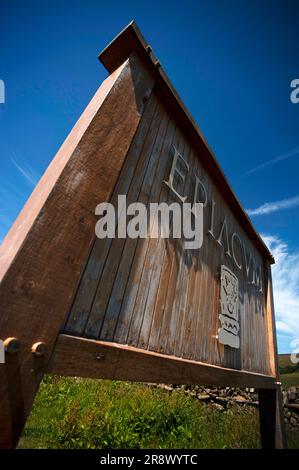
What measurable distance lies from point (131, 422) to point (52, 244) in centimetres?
789

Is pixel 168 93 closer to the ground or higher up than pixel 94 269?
higher up

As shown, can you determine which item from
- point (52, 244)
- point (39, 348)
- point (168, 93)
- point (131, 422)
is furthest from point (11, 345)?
point (131, 422)

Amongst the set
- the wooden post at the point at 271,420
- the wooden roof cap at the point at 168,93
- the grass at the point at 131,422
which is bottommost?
the grass at the point at 131,422

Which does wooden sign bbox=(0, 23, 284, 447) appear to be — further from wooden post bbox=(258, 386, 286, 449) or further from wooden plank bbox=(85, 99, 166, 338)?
wooden post bbox=(258, 386, 286, 449)

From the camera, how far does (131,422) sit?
7523 mm

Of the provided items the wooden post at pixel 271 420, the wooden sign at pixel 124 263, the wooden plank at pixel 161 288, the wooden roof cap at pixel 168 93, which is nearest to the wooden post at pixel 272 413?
the wooden post at pixel 271 420

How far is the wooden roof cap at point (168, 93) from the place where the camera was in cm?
238

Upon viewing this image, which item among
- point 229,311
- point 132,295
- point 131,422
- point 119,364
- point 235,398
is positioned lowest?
point 131,422

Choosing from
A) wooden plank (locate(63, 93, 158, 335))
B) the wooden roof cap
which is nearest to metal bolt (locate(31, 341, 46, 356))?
wooden plank (locate(63, 93, 158, 335))

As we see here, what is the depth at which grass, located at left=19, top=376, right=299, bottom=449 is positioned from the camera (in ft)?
21.6

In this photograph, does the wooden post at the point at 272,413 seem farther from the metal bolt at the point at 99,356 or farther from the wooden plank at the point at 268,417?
the metal bolt at the point at 99,356

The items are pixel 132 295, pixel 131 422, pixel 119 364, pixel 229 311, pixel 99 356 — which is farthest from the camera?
pixel 131 422

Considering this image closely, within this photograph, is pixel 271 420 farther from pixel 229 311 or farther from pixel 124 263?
pixel 124 263
